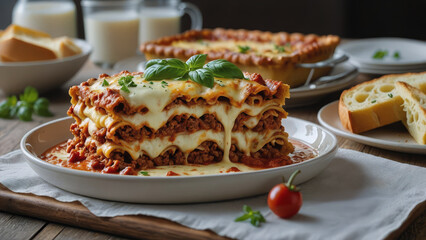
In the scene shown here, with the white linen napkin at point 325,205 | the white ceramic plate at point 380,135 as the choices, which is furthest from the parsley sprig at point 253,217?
the white ceramic plate at point 380,135

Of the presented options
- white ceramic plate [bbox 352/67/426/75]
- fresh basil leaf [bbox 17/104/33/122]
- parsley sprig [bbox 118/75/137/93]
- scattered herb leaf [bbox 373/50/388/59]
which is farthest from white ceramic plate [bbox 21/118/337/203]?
scattered herb leaf [bbox 373/50/388/59]

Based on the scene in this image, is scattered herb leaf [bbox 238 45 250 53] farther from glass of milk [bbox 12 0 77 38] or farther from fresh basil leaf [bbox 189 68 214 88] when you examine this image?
glass of milk [bbox 12 0 77 38]

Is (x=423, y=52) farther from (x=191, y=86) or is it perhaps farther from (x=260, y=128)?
(x=191, y=86)

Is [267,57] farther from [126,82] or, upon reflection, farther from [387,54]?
[387,54]

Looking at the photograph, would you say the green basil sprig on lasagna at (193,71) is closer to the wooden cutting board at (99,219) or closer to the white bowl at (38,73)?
the wooden cutting board at (99,219)

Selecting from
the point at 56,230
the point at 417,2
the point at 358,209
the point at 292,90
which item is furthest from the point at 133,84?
the point at 417,2

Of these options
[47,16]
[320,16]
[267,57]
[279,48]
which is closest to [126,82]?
[267,57]
